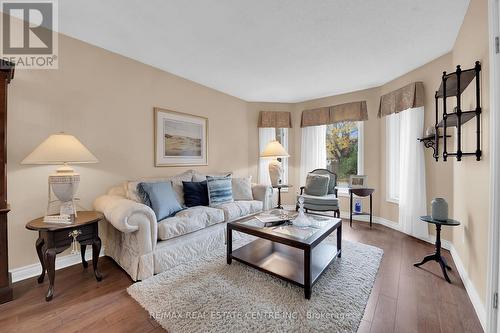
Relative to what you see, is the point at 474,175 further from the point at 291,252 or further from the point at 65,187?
the point at 65,187

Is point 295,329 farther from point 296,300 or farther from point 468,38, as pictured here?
point 468,38

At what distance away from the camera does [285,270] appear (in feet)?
6.36

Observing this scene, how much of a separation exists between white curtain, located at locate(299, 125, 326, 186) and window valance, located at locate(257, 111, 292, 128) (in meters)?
0.42

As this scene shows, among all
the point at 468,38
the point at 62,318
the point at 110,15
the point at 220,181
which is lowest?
the point at 62,318

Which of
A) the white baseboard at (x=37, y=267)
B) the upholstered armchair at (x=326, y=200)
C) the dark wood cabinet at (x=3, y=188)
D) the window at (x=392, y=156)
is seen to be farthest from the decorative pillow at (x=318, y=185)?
the dark wood cabinet at (x=3, y=188)

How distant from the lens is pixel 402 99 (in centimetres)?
324

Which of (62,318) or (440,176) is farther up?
(440,176)

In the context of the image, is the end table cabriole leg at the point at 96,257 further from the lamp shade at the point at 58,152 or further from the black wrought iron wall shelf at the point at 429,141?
the black wrought iron wall shelf at the point at 429,141

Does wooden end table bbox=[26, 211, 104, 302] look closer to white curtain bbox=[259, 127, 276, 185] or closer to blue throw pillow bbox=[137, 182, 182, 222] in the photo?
blue throw pillow bbox=[137, 182, 182, 222]

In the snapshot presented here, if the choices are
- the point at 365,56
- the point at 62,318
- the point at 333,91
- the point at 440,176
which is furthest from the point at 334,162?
the point at 62,318

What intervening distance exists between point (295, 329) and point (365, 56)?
10.0ft

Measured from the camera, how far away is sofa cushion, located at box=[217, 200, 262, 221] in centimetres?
282

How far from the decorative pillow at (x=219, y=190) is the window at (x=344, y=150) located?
94.6 inches

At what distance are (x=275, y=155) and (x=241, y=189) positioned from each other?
3.30 feet
